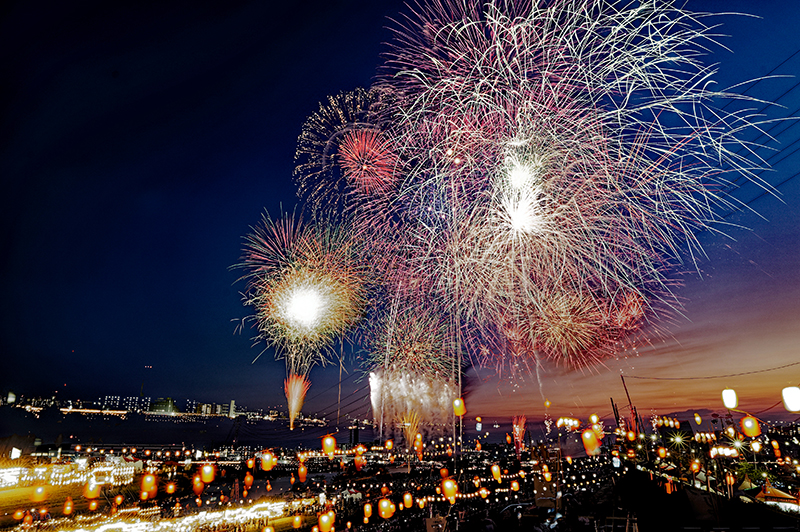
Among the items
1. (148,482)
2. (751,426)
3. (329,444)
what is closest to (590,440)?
(751,426)

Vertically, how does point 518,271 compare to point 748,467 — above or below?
above

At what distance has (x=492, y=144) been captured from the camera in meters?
8.07

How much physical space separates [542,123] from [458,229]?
3.03 meters

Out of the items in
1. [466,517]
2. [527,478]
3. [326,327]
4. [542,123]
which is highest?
[542,123]

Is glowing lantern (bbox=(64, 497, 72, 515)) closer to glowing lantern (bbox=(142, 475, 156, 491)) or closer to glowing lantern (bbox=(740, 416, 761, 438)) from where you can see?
glowing lantern (bbox=(142, 475, 156, 491))

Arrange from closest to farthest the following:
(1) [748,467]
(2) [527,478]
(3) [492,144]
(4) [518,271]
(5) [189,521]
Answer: (3) [492,144]
(4) [518,271]
(5) [189,521]
(1) [748,467]
(2) [527,478]

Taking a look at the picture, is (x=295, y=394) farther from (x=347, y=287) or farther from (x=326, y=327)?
(x=347, y=287)

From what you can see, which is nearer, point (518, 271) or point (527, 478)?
point (518, 271)

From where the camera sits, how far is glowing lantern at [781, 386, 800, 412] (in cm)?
702

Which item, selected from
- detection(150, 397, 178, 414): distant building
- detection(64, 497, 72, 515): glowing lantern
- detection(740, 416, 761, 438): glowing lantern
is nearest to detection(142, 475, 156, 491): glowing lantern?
detection(64, 497, 72, 515): glowing lantern

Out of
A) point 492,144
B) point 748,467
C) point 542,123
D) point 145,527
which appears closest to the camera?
point 542,123

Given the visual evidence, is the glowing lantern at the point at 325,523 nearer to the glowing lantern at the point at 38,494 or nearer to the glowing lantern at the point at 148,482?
the glowing lantern at the point at 148,482

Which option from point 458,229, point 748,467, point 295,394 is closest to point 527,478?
point 748,467

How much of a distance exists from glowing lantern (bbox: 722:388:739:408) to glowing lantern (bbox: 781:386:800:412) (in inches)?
89.7
